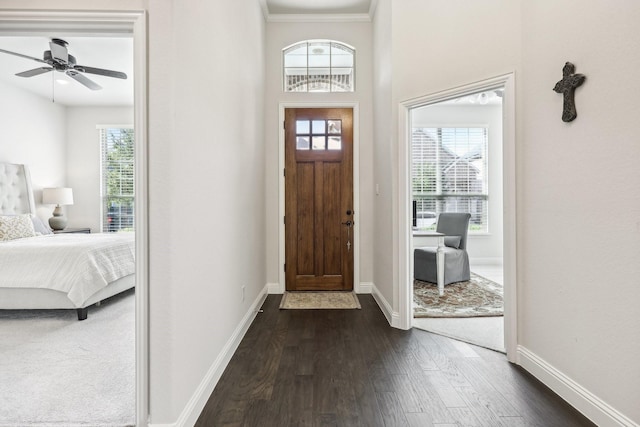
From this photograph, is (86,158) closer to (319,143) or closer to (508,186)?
(319,143)

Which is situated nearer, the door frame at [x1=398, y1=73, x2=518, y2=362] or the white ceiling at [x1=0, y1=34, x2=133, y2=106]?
the door frame at [x1=398, y1=73, x2=518, y2=362]

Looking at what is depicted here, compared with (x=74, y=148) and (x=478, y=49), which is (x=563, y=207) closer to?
(x=478, y=49)

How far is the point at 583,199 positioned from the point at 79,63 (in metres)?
5.57

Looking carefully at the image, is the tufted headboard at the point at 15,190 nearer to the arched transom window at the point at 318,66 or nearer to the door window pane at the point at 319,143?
the arched transom window at the point at 318,66

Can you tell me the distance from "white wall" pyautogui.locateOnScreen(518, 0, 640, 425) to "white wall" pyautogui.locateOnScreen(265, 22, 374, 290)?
197cm

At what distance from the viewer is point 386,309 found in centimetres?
323

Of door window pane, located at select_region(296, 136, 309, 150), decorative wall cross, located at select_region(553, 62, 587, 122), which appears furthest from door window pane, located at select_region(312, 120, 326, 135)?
decorative wall cross, located at select_region(553, 62, 587, 122)

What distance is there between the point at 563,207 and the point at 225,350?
90.4 inches

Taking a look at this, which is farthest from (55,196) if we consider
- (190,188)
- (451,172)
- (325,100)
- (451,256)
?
(451,172)

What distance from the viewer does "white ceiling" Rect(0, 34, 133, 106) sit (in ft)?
12.3

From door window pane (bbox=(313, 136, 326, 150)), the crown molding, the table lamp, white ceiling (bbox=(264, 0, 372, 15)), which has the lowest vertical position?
the table lamp

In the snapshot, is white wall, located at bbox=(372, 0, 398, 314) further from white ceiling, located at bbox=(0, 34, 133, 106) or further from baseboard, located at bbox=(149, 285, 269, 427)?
white ceiling, located at bbox=(0, 34, 133, 106)

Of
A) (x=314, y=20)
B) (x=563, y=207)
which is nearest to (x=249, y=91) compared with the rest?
(x=314, y=20)

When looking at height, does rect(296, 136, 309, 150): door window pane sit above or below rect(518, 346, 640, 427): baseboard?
above
